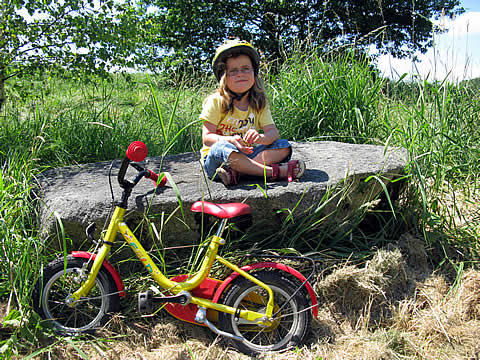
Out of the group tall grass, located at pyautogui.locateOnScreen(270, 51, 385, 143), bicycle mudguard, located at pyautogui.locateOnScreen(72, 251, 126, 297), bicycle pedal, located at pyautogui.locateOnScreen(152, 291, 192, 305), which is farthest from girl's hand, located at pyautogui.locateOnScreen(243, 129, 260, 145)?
tall grass, located at pyautogui.locateOnScreen(270, 51, 385, 143)

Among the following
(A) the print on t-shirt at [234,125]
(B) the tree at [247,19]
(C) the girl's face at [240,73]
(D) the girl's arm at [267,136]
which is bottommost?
(D) the girl's arm at [267,136]

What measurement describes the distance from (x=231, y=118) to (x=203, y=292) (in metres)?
1.25

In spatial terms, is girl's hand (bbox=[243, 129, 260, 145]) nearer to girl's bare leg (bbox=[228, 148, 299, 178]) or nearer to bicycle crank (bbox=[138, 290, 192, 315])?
girl's bare leg (bbox=[228, 148, 299, 178])

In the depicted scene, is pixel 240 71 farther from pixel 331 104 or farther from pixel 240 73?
pixel 331 104

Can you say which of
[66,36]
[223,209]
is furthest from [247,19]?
[223,209]

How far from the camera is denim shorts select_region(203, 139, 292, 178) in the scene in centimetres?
248

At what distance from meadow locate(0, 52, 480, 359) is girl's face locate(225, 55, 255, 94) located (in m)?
0.48

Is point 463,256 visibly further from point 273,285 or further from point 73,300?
point 73,300

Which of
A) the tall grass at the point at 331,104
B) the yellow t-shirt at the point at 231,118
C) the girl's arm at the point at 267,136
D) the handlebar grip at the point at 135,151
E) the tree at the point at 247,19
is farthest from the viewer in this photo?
the tree at the point at 247,19

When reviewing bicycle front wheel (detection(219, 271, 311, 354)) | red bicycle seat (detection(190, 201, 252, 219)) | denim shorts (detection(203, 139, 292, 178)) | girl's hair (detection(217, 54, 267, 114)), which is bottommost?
bicycle front wheel (detection(219, 271, 311, 354))

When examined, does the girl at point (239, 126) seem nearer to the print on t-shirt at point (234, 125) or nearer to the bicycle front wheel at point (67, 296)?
the print on t-shirt at point (234, 125)

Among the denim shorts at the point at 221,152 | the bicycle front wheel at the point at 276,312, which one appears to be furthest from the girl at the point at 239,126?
the bicycle front wheel at the point at 276,312

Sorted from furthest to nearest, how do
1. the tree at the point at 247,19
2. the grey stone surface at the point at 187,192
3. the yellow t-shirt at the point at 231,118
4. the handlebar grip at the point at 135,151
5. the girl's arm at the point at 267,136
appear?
the tree at the point at 247,19
the yellow t-shirt at the point at 231,118
the girl's arm at the point at 267,136
the grey stone surface at the point at 187,192
the handlebar grip at the point at 135,151

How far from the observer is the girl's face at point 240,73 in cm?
266
